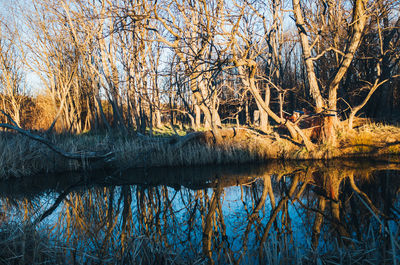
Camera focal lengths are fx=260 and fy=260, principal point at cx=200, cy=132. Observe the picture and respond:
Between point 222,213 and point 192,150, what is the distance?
4056 mm

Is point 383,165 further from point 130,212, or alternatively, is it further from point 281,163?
point 130,212

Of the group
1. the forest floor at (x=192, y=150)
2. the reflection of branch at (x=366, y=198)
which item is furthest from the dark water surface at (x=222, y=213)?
the forest floor at (x=192, y=150)

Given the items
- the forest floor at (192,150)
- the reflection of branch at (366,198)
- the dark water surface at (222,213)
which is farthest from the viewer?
the forest floor at (192,150)

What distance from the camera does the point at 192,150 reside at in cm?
815

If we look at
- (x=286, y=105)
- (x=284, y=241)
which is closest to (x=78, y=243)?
(x=284, y=241)

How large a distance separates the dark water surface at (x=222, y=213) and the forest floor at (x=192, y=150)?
509mm

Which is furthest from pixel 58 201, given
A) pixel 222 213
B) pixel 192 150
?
pixel 192 150

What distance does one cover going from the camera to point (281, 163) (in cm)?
788

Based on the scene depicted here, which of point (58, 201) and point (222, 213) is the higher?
Answer: point (58, 201)

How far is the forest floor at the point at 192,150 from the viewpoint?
24.4 ft

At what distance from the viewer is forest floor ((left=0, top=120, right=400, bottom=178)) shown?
745 cm

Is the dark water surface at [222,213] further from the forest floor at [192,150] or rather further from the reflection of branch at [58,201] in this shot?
the forest floor at [192,150]

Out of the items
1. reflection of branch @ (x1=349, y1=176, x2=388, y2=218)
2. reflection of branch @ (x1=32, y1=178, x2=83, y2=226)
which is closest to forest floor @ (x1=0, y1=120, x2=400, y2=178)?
reflection of branch @ (x1=32, y1=178, x2=83, y2=226)

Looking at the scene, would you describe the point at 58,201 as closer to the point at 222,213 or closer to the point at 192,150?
the point at 222,213
